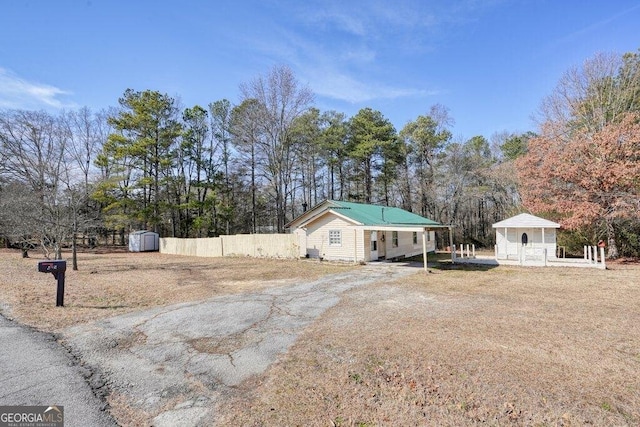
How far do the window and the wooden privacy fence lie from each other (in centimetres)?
241

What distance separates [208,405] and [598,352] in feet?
18.5

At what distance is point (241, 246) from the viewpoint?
901 inches

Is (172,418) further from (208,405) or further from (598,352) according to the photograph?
(598,352)

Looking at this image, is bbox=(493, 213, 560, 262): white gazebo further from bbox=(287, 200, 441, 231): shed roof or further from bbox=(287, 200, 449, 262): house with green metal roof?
bbox=(287, 200, 441, 231): shed roof

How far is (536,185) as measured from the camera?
701 inches

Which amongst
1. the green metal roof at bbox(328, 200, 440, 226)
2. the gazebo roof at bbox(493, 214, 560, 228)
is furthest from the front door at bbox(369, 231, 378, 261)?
the gazebo roof at bbox(493, 214, 560, 228)

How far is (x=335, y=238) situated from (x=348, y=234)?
38.4 inches

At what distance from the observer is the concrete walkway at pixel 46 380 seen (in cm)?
346

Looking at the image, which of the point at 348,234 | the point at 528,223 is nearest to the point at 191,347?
the point at 348,234

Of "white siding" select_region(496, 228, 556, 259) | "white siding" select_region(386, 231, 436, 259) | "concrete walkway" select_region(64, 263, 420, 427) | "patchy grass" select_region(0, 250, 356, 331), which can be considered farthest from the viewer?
"white siding" select_region(386, 231, 436, 259)

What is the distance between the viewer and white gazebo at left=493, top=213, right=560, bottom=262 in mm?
18047

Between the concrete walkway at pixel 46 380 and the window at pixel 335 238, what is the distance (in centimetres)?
1454

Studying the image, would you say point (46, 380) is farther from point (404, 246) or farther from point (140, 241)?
point (140, 241)

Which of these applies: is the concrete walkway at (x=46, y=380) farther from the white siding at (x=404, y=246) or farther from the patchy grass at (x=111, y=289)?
the white siding at (x=404, y=246)
